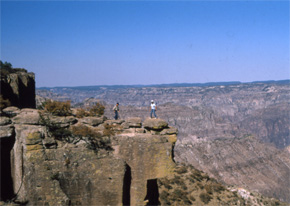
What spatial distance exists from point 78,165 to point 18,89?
12508 mm

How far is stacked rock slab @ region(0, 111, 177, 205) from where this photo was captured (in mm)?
11516

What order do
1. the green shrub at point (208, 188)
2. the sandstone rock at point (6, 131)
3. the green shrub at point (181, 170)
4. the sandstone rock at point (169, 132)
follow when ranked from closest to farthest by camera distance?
the sandstone rock at point (6, 131) → the sandstone rock at point (169, 132) → the green shrub at point (208, 188) → the green shrub at point (181, 170)

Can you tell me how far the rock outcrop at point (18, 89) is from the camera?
19600mm

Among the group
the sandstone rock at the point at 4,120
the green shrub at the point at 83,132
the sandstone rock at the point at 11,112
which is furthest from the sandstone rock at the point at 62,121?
the sandstone rock at the point at 4,120

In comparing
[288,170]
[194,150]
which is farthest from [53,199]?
[288,170]

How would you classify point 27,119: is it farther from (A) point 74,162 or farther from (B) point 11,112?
(A) point 74,162

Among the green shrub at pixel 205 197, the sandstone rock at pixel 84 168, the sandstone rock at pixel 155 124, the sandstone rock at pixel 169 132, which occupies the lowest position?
the green shrub at pixel 205 197

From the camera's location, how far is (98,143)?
13.5m

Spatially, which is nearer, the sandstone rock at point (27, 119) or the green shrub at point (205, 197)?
the sandstone rock at point (27, 119)

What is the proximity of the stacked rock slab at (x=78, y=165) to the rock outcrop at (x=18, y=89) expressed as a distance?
19.4ft

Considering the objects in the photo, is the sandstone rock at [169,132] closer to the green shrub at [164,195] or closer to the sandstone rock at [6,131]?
the sandstone rock at [6,131]

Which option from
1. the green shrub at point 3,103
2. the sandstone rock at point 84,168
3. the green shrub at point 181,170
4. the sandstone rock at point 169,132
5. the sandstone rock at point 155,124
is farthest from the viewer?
the green shrub at point 181,170

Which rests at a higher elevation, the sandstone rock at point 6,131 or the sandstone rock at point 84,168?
the sandstone rock at point 6,131

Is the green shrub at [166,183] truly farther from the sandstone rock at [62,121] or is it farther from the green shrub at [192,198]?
the sandstone rock at [62,121]
